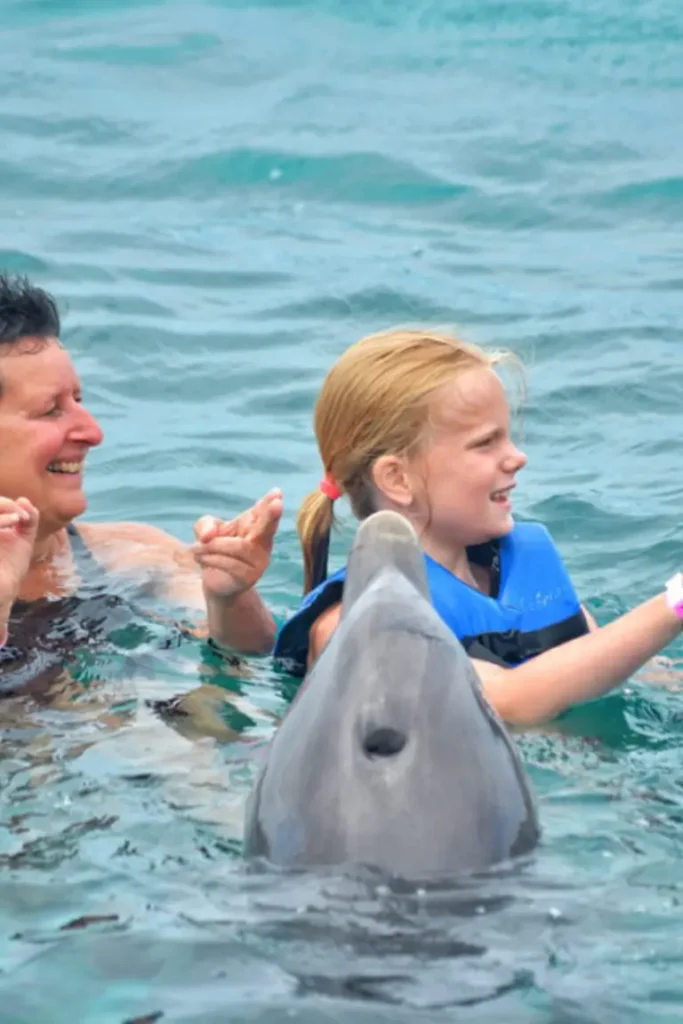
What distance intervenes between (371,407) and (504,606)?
792 mm

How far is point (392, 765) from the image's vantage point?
374 cm

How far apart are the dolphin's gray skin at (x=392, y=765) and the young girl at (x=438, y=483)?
1375 millimetres

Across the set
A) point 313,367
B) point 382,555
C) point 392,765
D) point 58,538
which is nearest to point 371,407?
point 382,555

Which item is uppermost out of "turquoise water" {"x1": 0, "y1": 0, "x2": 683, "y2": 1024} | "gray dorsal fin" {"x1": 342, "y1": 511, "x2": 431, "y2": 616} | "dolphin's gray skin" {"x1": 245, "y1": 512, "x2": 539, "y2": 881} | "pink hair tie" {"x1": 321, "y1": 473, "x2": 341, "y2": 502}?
"gray dorsal fin" {"x1": 342, "y1": 511, "x2": 431, "y2": 616}

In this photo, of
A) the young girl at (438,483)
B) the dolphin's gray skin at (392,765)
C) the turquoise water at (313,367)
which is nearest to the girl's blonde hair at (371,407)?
the young girl at (438,483)

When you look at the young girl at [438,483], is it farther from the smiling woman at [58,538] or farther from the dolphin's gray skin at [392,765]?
the dolphin's gray skin at [392,765]

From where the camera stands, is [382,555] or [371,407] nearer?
[382,555]

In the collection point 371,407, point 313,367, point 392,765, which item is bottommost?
point 313,367

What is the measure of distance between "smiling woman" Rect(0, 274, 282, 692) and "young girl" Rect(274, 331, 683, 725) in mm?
290

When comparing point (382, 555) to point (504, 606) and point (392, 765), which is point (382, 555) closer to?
point (392, 765)

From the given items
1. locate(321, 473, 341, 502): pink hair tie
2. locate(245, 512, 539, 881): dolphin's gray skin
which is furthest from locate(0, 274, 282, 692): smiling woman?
locate(245, 512, 539, 881): dolphin's gray skin

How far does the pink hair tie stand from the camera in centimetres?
586

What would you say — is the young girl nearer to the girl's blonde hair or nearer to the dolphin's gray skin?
the girl's blonde hair

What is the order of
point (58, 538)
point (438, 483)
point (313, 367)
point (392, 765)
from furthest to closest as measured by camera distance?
point (313, 367) → point (58, 538) → point (438, 483) → point (392, 765)
